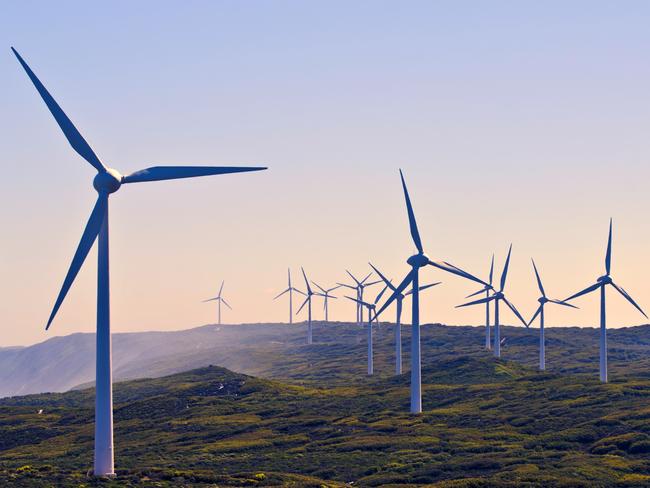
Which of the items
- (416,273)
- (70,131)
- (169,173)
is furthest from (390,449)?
(70,131)

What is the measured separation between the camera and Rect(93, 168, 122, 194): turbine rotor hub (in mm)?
100000

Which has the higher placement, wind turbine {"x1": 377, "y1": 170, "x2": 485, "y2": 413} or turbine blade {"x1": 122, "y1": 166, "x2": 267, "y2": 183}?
turbine blade {"x1": 122, "y1": 166, "x2": 267, "y2": 183}

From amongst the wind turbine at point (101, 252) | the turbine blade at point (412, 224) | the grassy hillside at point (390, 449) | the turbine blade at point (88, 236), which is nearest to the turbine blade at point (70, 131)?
the wind turbine at point (101, 252)

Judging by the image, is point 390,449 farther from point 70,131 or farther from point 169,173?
point 70,131

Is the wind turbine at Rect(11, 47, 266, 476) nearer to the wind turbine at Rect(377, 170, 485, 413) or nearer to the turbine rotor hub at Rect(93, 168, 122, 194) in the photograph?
the turbine rotor hub at Rect(93, 168, 122, 194)

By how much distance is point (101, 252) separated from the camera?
324 feet

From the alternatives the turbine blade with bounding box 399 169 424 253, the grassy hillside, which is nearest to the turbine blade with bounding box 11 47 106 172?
the grassy hillside

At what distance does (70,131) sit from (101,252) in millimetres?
13474

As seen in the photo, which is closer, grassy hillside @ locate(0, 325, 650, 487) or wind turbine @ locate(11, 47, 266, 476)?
wind turbine @ locate(11, 47, 266, 476)

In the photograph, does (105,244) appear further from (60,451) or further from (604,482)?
(60,451)

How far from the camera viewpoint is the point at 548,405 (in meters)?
189

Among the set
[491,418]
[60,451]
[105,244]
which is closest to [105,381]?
[105,244]

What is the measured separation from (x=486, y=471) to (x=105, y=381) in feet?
166

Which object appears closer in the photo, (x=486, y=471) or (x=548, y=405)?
(x=486, y=471)
